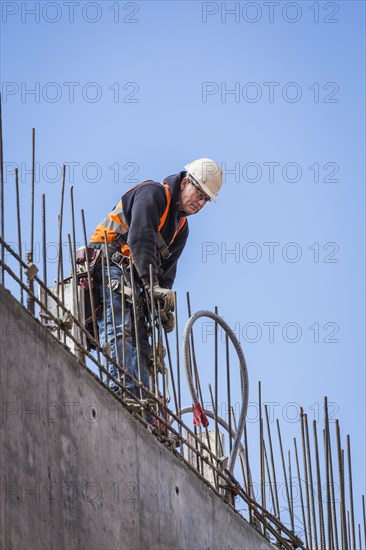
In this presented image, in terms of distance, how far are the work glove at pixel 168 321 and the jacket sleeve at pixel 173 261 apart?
2.88ft

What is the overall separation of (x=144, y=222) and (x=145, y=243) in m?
0.21

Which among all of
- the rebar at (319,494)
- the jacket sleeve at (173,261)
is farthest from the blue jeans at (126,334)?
the rebar at (319,494)

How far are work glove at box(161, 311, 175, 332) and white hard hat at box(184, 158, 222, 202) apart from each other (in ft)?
4.62

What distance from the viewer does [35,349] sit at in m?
7.50

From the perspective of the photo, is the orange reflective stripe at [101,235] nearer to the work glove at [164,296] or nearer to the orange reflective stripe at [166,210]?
the orange reflective stripe at [166,210]

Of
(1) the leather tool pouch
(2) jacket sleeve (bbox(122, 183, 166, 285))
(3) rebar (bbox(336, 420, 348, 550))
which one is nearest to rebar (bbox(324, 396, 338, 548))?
(3) rebar (bbox(336, 420, 348, 550))

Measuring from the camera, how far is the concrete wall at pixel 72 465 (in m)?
7.04

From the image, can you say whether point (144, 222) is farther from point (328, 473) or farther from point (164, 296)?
point (328, 473)

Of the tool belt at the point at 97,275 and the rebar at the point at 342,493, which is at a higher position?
the tool belt at the point at 97,275

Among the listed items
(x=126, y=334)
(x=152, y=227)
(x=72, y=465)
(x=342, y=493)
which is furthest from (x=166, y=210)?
(x=72, y=465)

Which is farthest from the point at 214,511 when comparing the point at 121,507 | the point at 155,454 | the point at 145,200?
the point at 145,200

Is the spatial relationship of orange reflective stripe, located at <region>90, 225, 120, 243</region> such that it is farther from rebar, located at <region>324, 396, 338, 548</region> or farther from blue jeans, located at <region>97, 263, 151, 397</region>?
rebar, located at <region>324, 396, 338, 548</region>

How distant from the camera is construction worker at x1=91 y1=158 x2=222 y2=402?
1023 centimetres

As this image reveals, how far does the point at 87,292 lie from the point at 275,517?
104 inches
